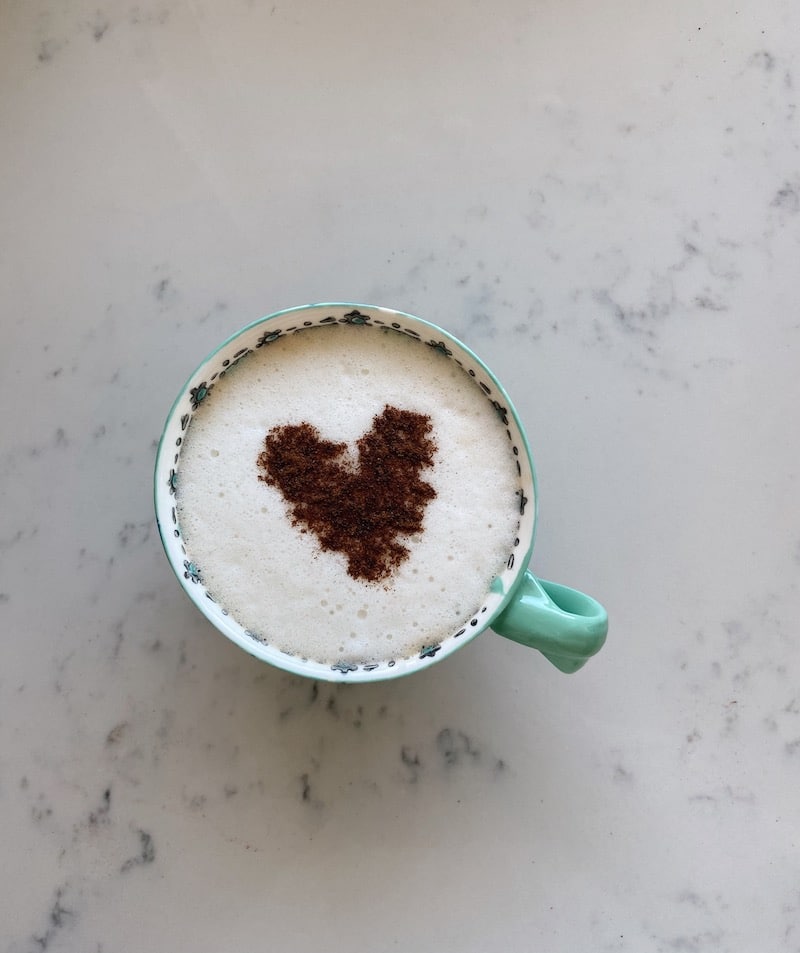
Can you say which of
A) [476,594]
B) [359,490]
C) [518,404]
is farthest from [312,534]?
[518,404]

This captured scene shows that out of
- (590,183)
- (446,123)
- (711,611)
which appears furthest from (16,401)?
(711,611)

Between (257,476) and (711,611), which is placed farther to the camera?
(711,611)

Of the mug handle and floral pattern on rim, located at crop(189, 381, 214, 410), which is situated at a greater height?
floral pattern on rim, located at crop(189, 381, 214, 410)

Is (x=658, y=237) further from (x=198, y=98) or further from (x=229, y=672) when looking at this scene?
(x=229, y=672)

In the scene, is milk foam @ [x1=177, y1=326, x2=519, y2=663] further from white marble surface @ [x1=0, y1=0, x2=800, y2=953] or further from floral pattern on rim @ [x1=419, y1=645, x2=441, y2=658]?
white marble surface @ [x1=0, y1=0, x2=800, y2=953]

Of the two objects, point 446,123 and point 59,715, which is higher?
point 446,123

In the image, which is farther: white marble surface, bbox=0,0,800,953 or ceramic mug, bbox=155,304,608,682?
white marble surface, bbox=0,0,800,953

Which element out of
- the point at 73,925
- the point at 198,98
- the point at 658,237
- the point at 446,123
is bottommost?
the point at 73,925

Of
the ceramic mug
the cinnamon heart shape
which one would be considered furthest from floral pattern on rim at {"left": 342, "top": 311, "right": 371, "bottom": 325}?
the cinnamon heart shape
